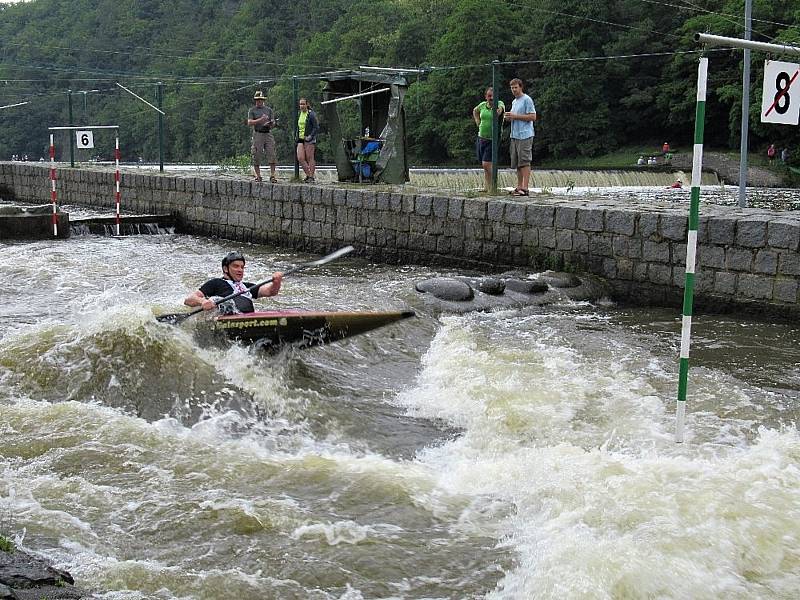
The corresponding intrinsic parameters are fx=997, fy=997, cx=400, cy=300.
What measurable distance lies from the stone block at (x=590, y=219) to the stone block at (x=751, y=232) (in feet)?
5.26

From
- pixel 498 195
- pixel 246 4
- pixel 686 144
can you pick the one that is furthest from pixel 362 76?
pixel 246 4

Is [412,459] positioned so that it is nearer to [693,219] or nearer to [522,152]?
[693,219]

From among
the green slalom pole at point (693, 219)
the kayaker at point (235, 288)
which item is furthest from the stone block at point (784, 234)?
the kayaker at point (235, 288)

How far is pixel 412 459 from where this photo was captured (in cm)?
576

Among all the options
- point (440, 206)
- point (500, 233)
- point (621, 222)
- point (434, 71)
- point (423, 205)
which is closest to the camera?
point (621, 222)

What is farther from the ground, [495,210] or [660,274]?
[495,210]

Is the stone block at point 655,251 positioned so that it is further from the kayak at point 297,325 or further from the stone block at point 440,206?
the kayak at point 297,325

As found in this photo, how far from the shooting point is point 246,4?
244ft

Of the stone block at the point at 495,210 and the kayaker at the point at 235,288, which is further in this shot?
the stone block at the point at 495,210

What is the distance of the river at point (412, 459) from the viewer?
4.27 metres

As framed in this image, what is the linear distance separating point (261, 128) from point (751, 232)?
8230 millimetres

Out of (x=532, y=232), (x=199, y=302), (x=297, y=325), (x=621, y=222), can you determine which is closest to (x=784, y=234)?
(x=621, y=222)

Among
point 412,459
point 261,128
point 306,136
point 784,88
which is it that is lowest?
point 412,459

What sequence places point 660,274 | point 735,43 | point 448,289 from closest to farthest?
1. point 735,43
2. point 448,289
3. point 660,274
